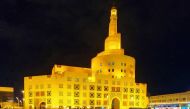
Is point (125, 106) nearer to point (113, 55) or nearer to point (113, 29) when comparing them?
point (113, 55)

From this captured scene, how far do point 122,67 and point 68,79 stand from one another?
19680mm

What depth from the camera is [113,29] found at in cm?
10094

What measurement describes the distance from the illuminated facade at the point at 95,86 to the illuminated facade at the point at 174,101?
20.4 m

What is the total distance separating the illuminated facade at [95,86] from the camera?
80156 millimetres

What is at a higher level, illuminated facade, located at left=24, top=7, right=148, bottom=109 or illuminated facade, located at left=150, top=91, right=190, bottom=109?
illuminated facade, located at left=24, top=7, right=148, bottom=109

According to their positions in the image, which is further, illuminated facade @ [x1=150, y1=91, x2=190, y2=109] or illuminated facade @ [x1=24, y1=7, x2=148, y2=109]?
illuminated facade @ [x1=150, y1=91, x2=190, y2=109]

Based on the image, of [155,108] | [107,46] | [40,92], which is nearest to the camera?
[40,92]

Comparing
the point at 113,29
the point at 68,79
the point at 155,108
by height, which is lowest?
the point at 155,108

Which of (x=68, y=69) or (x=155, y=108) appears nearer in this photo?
(x=68, y=69)

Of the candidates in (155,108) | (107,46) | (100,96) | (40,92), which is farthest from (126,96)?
(155,108)

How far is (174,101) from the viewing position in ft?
378

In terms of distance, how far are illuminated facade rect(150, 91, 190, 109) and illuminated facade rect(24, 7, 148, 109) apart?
66.8 ft

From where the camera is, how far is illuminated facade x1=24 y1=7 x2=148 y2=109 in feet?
263

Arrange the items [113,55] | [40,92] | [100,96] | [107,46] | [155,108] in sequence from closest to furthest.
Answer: [40,92]
[100,96]
[113,55]
[107,46]
[155,108]
